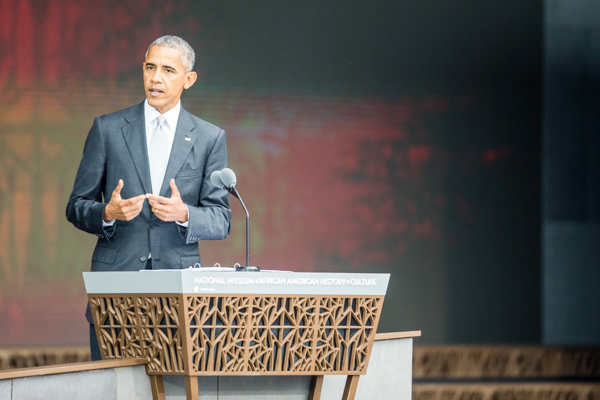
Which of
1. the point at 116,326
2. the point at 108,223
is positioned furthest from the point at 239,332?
the point at 108,223

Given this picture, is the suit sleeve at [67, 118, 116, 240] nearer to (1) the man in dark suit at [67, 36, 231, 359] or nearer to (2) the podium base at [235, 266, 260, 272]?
(1) the man in dark suit at [67, 36, 231, 359]

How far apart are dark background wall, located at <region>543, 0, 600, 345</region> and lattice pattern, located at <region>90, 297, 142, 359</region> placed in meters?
4.24

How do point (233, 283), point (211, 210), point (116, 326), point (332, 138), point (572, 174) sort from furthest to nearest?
point (572, 174) → point (332, 138) → point (211, 210) → point (116, 326) → point (233, 283)

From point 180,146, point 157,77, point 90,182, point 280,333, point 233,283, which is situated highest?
point 157,77

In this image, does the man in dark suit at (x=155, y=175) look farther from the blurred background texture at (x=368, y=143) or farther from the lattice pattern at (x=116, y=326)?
the blurred background texture at (x=368, y=143)

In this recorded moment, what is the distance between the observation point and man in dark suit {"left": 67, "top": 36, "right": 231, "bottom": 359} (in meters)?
2.17

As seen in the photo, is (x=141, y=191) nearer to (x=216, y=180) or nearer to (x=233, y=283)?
(x=216, y=180)

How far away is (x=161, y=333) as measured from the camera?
1.82 metres

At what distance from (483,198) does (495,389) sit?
157 cm

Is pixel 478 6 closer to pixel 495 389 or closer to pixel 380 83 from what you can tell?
pixel 380 83

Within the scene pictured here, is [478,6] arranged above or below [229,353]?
above

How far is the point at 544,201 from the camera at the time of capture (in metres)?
5.56

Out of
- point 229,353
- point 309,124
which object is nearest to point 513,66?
point 309,124

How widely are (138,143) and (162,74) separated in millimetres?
228
